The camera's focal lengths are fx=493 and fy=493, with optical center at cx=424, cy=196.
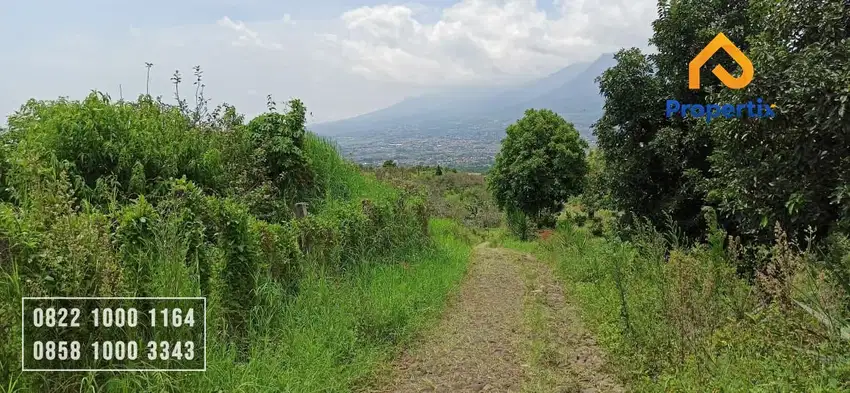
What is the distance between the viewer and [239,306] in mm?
4676

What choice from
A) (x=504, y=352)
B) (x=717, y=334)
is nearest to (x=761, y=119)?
(x=717, y=334)

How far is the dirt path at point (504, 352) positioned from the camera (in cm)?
438

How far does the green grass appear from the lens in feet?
11.3

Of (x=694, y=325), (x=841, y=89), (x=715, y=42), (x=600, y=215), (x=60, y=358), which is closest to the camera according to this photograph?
(x=60, y=358)

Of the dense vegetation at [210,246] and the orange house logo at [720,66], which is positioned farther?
the orange house logo at [720,66]

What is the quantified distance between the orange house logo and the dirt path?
11.8ft

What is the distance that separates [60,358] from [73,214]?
87 cm

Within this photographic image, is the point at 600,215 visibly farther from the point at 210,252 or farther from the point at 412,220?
the point at 210,252

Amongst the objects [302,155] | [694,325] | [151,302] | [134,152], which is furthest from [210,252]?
[302,155]

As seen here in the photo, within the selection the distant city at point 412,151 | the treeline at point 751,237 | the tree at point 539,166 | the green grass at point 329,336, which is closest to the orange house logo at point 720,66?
the treeline at point 751,237

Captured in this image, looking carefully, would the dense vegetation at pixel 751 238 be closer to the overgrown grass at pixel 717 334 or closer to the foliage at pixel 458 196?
the overgrown grass at pixel 717 334

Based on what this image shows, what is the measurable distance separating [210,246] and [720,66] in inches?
295

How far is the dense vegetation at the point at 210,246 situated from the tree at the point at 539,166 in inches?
454

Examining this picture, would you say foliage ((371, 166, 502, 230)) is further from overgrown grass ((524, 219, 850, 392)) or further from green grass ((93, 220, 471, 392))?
overgrown grass ((524, 219, 850, 392))
